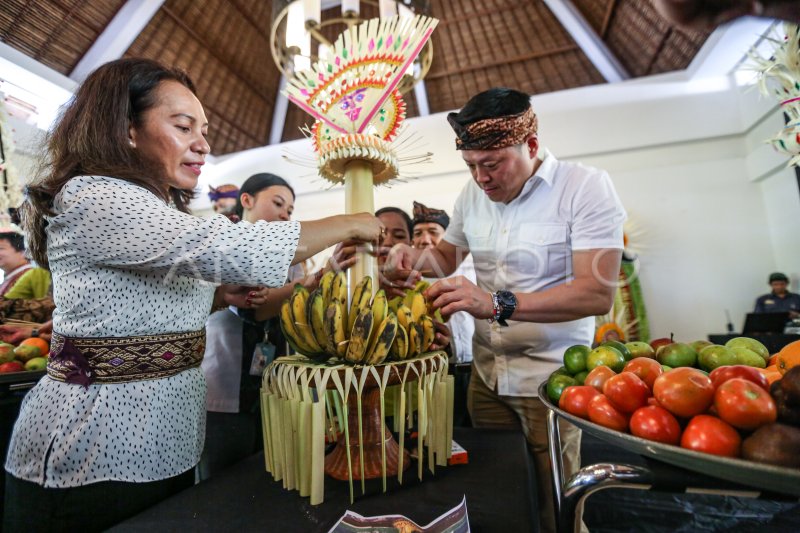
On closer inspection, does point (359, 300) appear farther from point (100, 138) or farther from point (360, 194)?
point (100, 138)

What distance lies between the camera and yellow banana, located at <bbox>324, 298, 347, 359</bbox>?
93cm

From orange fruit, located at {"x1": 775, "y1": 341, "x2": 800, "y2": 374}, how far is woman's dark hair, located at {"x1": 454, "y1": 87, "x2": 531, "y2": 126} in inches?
40.2

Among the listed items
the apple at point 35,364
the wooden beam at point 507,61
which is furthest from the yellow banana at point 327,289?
the wooden beam at point 507,61

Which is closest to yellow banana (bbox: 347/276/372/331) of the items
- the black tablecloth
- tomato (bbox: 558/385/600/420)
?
the black tablecloth

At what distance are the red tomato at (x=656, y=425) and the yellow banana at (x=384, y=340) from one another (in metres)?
0.48

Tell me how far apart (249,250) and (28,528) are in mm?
752

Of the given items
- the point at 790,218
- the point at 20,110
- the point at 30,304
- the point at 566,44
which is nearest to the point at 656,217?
the point at 790,218

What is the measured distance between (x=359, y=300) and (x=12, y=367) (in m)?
2.00

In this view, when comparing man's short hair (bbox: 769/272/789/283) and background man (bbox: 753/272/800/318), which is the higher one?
man's short hair (bbox: 769/272/789/283)

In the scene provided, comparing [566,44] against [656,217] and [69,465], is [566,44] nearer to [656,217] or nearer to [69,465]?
[656,217]

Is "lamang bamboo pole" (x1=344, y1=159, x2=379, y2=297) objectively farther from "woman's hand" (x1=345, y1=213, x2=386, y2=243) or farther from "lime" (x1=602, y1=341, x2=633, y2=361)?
"lime" (x1=602, y1=341, x2=633, y2=361)

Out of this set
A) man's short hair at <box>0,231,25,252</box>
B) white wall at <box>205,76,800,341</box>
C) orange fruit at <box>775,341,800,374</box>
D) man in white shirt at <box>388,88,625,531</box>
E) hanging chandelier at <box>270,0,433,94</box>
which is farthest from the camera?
white wall at <box>205,76,800,341</box>

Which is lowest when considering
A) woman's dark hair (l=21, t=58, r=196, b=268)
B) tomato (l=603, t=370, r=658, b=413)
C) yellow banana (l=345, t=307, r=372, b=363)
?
tomato (l=603, t=370, r=658, b=413)

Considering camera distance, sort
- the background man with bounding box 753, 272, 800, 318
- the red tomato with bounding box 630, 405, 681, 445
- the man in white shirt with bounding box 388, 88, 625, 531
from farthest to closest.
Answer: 1. the background man with bounding box 753, 272, 800, 318
2. the man in white shirt with bounding box 388, 88, 625, 531
3. the red tomato with bounding box 630, 405, 681, 445
